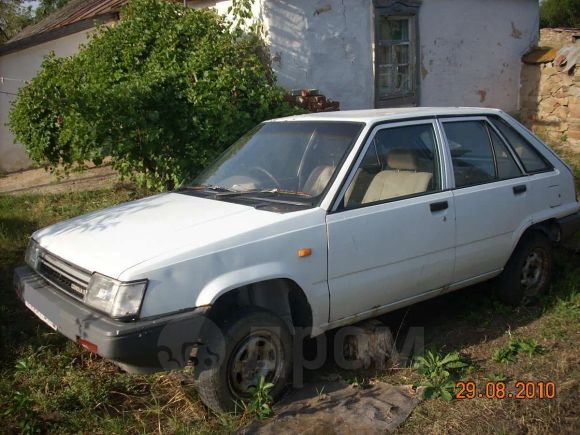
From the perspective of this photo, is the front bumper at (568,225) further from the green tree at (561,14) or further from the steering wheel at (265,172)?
the green tree at (561,14)

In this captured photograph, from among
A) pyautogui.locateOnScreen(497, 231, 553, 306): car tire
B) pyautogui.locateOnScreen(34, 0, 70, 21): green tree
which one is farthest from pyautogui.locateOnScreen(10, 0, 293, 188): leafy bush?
pyautogui.locateOnScreen(34, 0, 70, 21): green tree

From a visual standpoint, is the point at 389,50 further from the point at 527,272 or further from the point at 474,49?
the point at 527,272

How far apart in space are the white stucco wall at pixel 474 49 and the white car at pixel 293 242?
5.85 meters

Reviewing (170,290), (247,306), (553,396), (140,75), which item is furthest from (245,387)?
(140,75)

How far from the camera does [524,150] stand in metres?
5.02

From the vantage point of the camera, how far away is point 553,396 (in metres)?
3.66

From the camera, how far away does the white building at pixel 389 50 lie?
8.55 metres

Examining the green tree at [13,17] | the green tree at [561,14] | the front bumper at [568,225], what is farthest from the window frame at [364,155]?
the green tree at [561,14]

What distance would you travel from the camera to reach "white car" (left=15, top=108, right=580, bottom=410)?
3191 millimetres

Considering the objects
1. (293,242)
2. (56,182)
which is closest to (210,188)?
(293,242)

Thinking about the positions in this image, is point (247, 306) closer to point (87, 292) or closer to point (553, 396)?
point (87, 292)

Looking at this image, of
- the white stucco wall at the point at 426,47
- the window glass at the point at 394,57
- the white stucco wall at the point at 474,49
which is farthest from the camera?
the white stucco wall at the point at 474,49

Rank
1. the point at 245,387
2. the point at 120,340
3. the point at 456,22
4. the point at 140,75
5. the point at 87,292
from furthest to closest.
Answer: the point at 456,22 → the point at 140,75 → the point at 245,387 → the point at 87,292 → the point at 120,340

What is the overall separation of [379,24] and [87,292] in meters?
7.68
